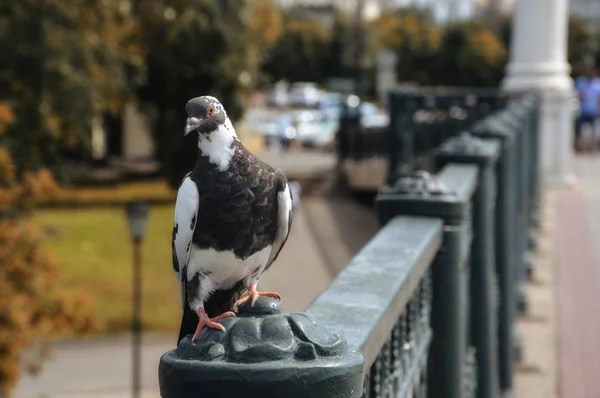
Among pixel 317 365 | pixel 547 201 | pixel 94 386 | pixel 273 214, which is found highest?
pixel 273 214

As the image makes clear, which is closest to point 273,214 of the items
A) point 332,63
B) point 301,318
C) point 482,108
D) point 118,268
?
point 301,318

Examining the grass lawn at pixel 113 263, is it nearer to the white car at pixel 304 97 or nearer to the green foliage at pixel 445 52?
the green foliage at pixel 445 52

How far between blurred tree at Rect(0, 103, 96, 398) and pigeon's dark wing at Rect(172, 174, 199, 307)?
322 inches

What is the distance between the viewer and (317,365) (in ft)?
5.35

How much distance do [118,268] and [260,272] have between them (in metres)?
20.6

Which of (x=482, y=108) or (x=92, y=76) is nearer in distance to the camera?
(x=482, y=108)

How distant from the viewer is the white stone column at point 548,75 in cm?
1631

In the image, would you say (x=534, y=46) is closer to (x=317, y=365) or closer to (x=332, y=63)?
(x=317, y=365)

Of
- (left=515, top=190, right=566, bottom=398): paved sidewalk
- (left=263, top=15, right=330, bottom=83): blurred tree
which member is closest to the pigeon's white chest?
(left=515, top=190, right=566, bottom=398): paved sidewalk

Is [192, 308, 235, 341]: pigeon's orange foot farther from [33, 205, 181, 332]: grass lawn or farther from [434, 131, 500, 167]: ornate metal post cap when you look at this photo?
[33, 205, 181, 332]: grass lawn

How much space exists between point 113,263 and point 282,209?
21.1 meters

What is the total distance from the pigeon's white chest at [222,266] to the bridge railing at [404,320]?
0.54 ft

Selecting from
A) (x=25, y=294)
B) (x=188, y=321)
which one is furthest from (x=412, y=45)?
(x=188, y=321)

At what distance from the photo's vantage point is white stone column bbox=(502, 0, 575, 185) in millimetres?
16312
